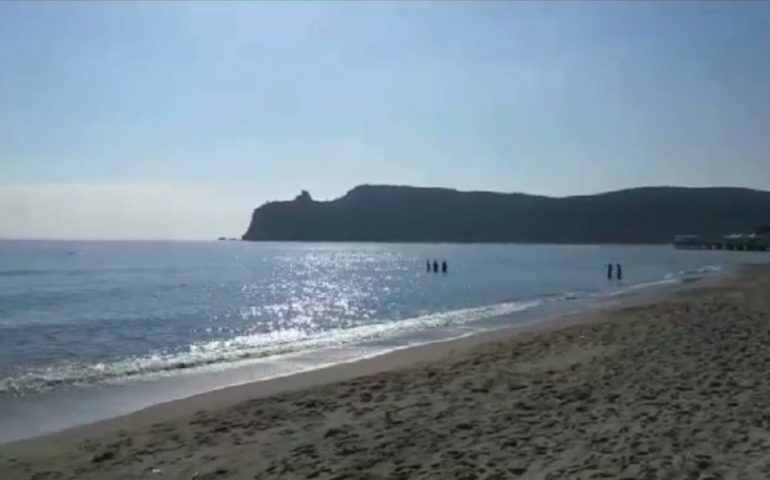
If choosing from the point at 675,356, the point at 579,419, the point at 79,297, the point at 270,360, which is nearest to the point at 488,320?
the point at 270,360

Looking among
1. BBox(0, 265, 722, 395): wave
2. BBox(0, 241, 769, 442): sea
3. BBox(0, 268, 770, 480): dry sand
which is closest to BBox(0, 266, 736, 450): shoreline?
BBox(0, 268, 770, 480): dry sand

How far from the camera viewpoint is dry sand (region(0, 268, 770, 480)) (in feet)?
22.5

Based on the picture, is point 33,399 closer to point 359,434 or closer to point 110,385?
point 110,385

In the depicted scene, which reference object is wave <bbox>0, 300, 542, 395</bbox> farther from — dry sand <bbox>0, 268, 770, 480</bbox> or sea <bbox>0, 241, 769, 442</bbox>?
dry sand <bbox>0, 268, 770, 480</bbox>

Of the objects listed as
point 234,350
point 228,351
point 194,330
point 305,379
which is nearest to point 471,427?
point 305,379

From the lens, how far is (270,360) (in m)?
18.8

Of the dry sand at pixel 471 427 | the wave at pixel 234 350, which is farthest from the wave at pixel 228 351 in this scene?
the dry sand at pixel 471 427

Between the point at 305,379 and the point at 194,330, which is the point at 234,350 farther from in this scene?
the point at 305,379

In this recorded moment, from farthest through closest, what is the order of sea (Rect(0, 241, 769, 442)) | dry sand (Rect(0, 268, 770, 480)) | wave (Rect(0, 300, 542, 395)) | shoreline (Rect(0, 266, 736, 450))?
wave (Rect(0, 300, 542, 395)) → sea (Rect(0, 241, 769, 442)) → shoreline (Rect(0, 266, 736, 450)) → dry sand (Rect(0, 268, 770, 480))

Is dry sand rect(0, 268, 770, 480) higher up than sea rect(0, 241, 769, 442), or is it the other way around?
dry sand rect(0, 268, 770, 480)

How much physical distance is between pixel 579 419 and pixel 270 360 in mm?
11593

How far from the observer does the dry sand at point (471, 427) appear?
6.87 m

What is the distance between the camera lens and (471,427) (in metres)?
8.36

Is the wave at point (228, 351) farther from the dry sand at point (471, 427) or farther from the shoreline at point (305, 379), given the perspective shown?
the dry sand at point (471, 427)
